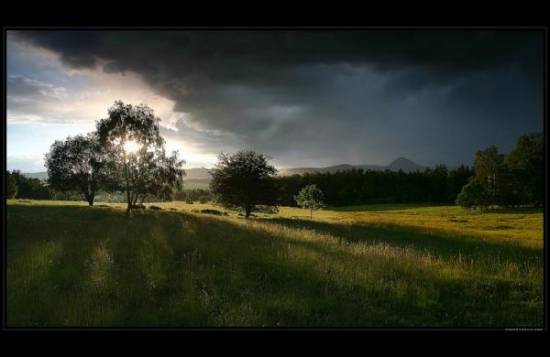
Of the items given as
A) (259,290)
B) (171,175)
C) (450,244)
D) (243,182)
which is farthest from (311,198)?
(259,290)

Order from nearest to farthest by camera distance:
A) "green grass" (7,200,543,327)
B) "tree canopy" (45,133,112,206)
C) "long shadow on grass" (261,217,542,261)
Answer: "green grass" (7,200,543,327) → "long shadow on grass" (261,217,542,261) → "tree canopy" (45,133,112,206)

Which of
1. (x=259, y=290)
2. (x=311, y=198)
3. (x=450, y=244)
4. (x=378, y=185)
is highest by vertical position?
(x=378, y=185)

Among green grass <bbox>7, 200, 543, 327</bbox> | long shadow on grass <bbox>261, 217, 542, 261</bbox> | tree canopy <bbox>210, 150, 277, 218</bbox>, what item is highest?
tree canopy <bbox>210, 150, 277, 218</bbox>

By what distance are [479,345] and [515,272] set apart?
658 centimetres

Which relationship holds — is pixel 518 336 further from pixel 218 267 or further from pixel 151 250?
pixel 151 250

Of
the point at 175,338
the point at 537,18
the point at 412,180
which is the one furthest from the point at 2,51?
the point at 412,180

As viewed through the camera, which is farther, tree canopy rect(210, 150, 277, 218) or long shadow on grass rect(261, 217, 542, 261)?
tree canopy rect(210, 150, 277, 218)

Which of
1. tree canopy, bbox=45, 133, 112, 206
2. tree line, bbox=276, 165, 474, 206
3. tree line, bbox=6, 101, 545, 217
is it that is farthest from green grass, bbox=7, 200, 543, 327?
tree line, bbox=276, 165, 474, 206

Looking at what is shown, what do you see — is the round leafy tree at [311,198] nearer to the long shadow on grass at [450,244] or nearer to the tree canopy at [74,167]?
the long shadow on grass at [450,244]

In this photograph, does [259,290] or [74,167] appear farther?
[74,167]

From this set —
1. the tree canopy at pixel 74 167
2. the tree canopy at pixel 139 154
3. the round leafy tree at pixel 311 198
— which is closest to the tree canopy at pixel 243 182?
the tree canopy at pixel 139 154

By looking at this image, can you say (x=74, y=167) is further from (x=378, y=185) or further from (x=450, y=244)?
(x=378, y=185)

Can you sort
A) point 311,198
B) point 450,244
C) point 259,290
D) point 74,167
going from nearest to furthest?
point 259,290 < point 450,244 < point 74,167 < point 311,198

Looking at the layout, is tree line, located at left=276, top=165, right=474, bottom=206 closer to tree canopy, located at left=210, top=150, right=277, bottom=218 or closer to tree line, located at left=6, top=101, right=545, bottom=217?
tree line, located at left=6, top=101, right=545, bottom=217
